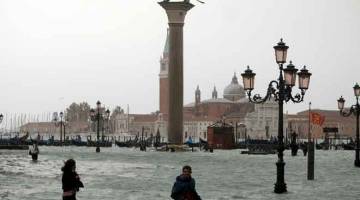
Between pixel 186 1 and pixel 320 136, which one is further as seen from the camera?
pixel 320 136

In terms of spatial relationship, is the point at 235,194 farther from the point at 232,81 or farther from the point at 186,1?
the point at 232,81

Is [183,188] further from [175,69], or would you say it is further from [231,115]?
[231,115]

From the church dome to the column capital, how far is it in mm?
110081

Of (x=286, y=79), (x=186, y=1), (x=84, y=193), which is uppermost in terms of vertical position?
(x=186, y=1)

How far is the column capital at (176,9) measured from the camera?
49812 mm

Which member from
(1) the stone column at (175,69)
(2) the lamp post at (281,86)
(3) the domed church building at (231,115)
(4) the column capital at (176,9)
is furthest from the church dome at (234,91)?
(2) the lamp post at (281,86)

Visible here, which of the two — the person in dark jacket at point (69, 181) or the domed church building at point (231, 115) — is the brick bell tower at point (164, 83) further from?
the person in dark jacket at point (69, 181)

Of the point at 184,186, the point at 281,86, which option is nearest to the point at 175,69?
the point at 281,86

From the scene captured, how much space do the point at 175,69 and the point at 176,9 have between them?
4254 millimetres

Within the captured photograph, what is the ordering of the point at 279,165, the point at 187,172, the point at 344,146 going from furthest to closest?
the point at 344,146
the point at 279,165
the point at 187,172

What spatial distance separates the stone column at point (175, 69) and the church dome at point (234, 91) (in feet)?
357

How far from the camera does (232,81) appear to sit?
164 m

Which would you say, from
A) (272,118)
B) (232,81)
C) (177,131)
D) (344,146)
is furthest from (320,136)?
(177,131)

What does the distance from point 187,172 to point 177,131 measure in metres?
43.8
